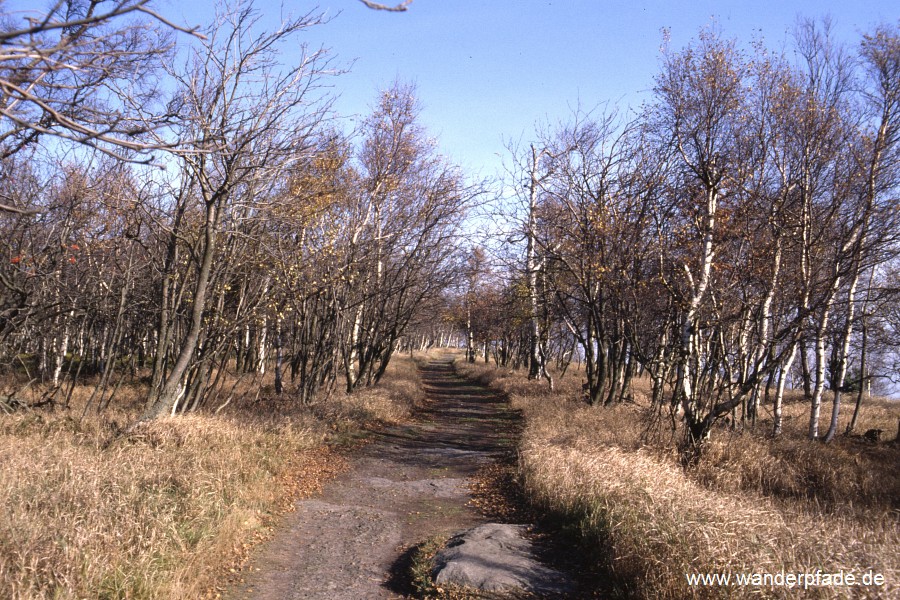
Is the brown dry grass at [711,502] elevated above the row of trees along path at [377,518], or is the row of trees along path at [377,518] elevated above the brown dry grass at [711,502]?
the brown dry grass at [711,502]

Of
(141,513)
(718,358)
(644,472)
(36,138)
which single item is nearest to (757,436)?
(718,358)

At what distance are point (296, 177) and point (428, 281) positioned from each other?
26.8 ft

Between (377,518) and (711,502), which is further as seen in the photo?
(377,518)

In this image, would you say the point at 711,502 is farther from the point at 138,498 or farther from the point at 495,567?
the point at 138,498

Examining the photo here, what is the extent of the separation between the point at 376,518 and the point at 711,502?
3.97 m

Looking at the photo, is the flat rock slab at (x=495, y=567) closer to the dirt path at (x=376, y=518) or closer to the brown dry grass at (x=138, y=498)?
the dirt path at (x=376, y=518)

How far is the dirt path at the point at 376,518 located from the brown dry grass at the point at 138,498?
342mm

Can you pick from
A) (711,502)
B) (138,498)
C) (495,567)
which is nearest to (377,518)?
(495,567)

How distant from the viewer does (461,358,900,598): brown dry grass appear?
4.58m

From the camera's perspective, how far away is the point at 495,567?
5711mm

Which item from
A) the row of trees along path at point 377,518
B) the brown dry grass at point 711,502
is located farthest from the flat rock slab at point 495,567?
the brown dry grass at point 711,502

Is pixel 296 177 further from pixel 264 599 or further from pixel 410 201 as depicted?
pixel 264 599

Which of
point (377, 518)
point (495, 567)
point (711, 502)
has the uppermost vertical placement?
point (711, 502)

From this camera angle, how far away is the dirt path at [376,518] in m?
5.59
